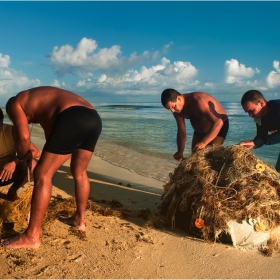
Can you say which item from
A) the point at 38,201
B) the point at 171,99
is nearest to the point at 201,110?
the point at 171,99

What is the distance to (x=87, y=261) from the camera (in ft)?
10.4

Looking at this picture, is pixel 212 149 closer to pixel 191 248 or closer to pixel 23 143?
pixel 191 248

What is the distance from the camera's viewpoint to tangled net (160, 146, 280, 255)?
3.48 metres

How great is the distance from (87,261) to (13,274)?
2.16 feet

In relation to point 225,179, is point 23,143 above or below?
above

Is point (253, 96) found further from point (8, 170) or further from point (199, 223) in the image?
point (8, 170)

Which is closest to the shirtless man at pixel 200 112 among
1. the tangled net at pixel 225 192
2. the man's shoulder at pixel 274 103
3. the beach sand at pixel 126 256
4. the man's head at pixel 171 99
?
the man's head at pixel 171 99

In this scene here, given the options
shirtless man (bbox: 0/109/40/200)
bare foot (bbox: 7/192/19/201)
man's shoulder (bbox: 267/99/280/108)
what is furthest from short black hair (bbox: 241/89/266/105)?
bare foot (bbox: 7/192/19/201)

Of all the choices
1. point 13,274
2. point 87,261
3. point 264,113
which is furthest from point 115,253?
point 264,113

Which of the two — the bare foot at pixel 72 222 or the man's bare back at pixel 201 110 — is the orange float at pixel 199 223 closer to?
the bare foot at pixel 72 222

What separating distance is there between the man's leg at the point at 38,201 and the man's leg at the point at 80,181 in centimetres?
44

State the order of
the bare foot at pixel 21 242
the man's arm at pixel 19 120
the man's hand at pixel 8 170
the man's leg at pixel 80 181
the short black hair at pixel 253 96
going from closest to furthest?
the bare foot at pixel 21 242 < the man's arm at pixel 19 120 < the man's leg at pixel 80 181 < the man's hand at pixel 8 170 < the short black hair at pixel 253 96

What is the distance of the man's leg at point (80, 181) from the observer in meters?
3.76

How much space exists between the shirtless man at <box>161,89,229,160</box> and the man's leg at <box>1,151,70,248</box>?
252 cm
